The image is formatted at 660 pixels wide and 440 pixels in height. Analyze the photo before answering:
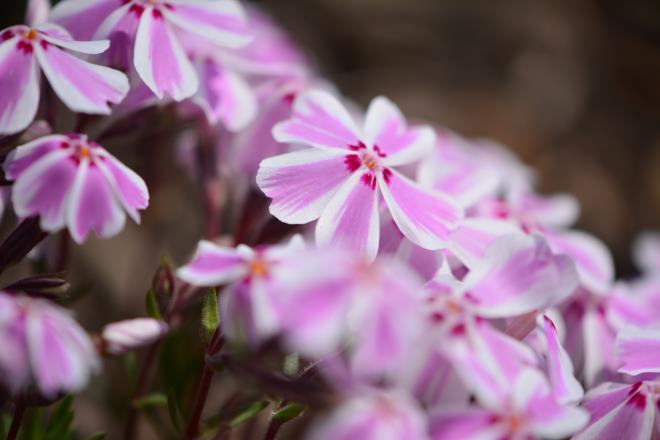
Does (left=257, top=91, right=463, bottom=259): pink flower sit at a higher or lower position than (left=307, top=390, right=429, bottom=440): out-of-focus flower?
higher

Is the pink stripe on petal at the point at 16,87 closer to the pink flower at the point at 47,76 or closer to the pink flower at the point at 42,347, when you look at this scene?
the pink flower at the point at 47,76

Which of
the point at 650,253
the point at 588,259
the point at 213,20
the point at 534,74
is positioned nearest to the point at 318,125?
the point at 213,20

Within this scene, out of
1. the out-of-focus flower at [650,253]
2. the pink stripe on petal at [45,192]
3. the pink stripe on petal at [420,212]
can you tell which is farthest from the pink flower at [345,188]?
the out-of-focus flower at [650,253]

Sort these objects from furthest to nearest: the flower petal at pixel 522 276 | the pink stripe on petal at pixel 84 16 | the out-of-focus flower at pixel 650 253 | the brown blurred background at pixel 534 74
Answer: the brown blurred background at pixel 534 74
the out-of-focus flower at pixel 650 253
the pink stripe on petal at pixel 84 16
the flower petal at pixel 522 276

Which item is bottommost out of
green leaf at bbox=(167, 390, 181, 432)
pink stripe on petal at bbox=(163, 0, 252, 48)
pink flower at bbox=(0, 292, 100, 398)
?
green leaf at bbox=(167, 390, 181, 432)

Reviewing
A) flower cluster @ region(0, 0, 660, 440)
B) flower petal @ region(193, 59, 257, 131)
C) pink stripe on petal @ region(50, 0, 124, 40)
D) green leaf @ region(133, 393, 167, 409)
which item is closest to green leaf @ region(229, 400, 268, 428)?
flower cluster @ region(0, 0, 660, 440)

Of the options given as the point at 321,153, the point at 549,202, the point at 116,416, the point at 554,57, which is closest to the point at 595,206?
the point at 554,57

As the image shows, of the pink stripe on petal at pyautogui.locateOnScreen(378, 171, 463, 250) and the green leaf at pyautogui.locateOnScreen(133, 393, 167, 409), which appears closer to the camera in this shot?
the pink stripe on petal at pyautogui.locateOnScreen(378, 171, 463, 250)

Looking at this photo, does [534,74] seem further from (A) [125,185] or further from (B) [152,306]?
(A) [125,185]

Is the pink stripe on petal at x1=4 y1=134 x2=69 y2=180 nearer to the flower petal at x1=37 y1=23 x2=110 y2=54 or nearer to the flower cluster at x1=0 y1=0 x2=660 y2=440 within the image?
the flower cluster at x1=0 y1=0 x2=660 y2=440
